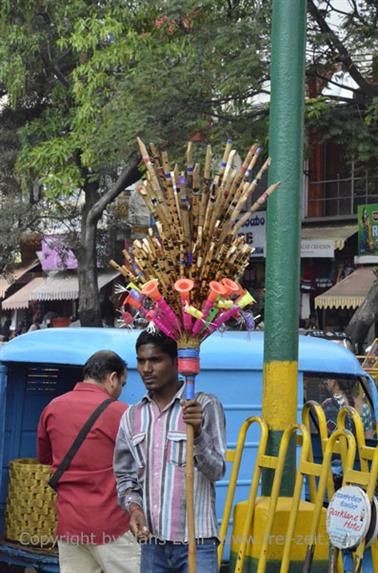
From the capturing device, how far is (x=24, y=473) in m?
6.83

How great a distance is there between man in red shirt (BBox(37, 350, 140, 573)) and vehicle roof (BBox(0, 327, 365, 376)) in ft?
3.03

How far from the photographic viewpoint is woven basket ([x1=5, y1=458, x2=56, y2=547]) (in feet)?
22.2

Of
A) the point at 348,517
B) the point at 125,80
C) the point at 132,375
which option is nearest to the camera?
the point at 348,517

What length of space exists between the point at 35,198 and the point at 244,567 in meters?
21.6

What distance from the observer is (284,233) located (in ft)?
16.6

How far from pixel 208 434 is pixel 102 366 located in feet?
4.91

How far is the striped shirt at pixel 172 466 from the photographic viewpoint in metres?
4.09

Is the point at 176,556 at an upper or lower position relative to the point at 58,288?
lower

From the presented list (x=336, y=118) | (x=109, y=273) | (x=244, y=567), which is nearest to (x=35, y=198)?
(x=109, y=273)

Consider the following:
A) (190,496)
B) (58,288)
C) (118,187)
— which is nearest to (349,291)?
(118,187)

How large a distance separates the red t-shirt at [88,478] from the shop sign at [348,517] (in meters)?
1.23

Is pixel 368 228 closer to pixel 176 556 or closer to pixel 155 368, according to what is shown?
pixel 155 368

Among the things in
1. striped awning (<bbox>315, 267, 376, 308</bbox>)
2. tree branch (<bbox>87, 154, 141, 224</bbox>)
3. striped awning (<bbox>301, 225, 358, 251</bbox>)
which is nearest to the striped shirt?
tree branch (<bbox>87, 154, 141, 224</bbox>)

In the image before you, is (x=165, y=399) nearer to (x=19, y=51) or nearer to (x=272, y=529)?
(x=272, y=529)
